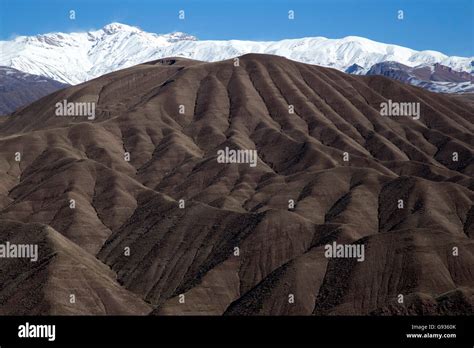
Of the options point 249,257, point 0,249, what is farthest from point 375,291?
point 0,249

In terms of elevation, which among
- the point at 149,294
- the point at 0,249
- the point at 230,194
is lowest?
the point at 149,294

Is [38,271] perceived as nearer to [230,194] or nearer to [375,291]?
[375,291]

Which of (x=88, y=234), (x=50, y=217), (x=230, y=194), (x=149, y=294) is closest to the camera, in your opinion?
(x=149, y=294)

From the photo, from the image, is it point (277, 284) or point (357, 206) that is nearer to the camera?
point (277, 284)

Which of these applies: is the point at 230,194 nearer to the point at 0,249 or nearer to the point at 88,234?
the point at 88,234

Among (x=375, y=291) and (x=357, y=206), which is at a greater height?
(x=357, y=206)
